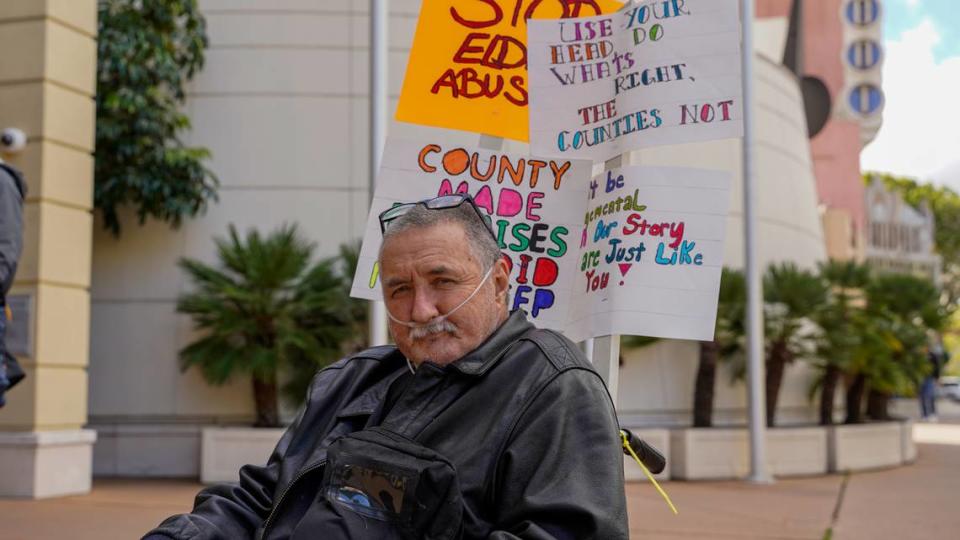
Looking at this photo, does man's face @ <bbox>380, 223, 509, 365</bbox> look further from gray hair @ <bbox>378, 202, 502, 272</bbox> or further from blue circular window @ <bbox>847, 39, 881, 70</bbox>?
blue circular window @ <bbox>847, 39, 881, 70</bbox>

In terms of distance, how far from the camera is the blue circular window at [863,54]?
26.2 metres

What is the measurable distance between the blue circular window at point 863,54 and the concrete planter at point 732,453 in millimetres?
17793

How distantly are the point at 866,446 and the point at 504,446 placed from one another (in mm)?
10456

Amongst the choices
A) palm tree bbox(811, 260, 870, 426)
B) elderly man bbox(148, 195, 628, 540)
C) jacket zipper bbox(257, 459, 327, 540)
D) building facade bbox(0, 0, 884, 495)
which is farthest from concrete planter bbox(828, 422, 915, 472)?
jacket zipper bbox(257, 459, 327, 540)

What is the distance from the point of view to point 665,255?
11.3 feet

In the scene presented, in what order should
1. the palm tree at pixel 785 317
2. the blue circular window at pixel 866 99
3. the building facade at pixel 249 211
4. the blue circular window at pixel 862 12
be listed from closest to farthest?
the building facade at pixel 249 211 → the palm tree at pixel 785 317 → the blue circular window at pixel 866 99 → the blue circular window at pixel 862 12

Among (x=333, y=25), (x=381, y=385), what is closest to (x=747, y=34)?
(x=333, y=25)

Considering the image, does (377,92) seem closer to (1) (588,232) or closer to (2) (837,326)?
(1) (588,232)

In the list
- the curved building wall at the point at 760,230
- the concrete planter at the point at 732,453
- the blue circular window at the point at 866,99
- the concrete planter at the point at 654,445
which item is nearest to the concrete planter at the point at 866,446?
the concrete planter at the point at 732,453

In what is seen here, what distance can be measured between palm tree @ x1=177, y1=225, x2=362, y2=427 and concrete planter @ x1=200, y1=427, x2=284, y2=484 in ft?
1.28

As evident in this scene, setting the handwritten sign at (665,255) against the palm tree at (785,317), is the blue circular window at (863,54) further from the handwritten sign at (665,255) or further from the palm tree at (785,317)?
the handwritten sign at (665,255)

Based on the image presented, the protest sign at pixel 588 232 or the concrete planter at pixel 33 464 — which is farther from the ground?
the protest sign at pixel 588 232

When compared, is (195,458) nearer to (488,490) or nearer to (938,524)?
(938,524)

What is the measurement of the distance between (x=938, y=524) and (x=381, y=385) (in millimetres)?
6205
